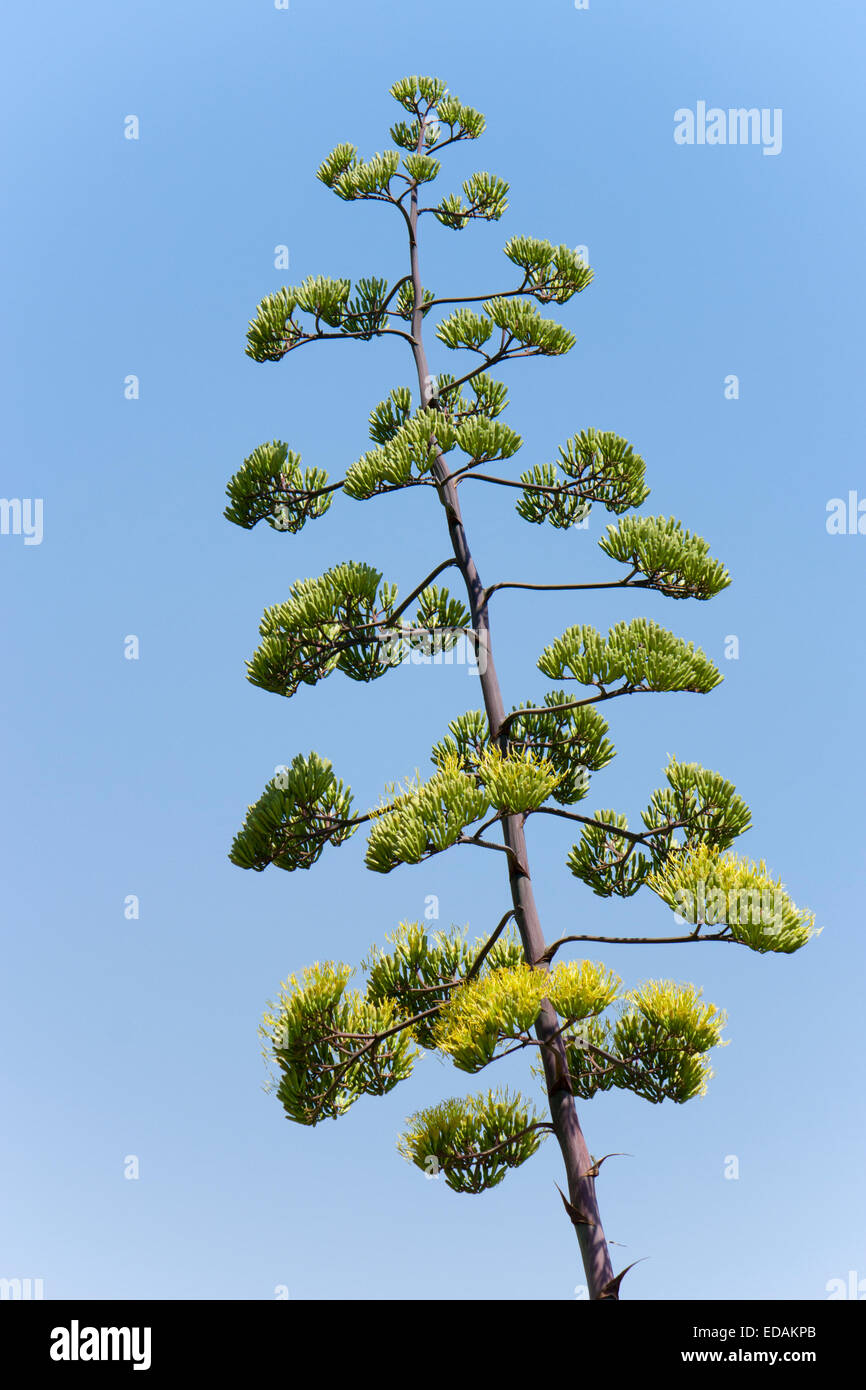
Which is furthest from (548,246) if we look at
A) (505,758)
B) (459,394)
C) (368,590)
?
(505,758)

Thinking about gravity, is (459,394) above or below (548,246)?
below

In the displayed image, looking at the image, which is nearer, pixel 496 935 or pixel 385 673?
pixel 496 935

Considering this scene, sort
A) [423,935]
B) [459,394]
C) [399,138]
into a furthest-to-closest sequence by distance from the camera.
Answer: [399,138] → [459,394] → [423,935]

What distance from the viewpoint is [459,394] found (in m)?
7.27
